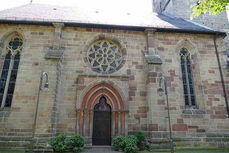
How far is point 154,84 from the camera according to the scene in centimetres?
866

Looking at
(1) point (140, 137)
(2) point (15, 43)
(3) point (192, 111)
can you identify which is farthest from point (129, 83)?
→ (2) point (15, 43)

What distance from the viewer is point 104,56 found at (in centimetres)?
984

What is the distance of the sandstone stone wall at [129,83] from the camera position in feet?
26.5

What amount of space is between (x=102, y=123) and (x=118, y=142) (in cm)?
149

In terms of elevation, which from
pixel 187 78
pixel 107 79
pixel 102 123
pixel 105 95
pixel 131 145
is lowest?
pixel 131 145

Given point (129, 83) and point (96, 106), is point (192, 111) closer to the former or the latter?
point (129, 83)

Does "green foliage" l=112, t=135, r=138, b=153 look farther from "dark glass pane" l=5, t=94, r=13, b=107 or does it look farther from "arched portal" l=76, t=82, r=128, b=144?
"dark glass pane" l=5, t=94, r=13, b=107

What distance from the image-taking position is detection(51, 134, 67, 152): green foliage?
721 centimetres

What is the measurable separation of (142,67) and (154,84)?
1.44m

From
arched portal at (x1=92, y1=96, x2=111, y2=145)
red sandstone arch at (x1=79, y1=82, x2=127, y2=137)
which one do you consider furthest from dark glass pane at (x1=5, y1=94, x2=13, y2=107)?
arched portal at (x1=92, y1=96, x2=111, y2=145)

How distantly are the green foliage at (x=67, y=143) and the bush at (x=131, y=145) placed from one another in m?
2.14

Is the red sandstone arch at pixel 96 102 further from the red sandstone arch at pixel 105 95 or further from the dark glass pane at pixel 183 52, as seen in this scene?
the dark glass pane at pixel 183 52

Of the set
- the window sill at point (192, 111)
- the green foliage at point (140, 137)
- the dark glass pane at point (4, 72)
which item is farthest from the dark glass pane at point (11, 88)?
the window sill at point (192, 111)

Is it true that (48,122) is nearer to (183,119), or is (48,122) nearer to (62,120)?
(62,120)
